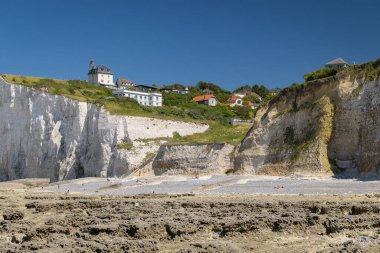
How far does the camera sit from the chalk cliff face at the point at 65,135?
4653cm

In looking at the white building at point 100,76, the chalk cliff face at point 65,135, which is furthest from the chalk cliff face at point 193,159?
the white building at point 100,76

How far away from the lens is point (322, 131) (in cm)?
3262

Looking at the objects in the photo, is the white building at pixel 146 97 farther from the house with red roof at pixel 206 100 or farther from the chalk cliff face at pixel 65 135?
the chalk cliff face at pixel 65 135

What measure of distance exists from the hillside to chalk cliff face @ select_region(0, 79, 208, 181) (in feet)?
40.1

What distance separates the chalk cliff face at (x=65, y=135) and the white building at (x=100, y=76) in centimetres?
3602

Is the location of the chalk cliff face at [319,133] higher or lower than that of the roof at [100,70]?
lower

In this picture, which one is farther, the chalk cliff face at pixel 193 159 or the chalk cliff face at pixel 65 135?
the chalk cliff face at pixel 65 135

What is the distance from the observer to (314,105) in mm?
34375

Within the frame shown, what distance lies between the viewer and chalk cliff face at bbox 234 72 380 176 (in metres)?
30.1

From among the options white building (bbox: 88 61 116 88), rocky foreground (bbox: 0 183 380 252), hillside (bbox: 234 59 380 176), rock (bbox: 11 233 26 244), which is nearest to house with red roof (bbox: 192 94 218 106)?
white building (bbox: 88 61 116 88)

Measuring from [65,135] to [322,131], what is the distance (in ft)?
91.4

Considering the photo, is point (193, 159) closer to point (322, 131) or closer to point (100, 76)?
point (322, 131)

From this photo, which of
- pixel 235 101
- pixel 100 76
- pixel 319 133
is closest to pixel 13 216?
pixel 319 133

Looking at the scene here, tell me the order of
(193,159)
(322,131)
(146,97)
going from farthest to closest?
(146,97), (193,159), (322,131)
